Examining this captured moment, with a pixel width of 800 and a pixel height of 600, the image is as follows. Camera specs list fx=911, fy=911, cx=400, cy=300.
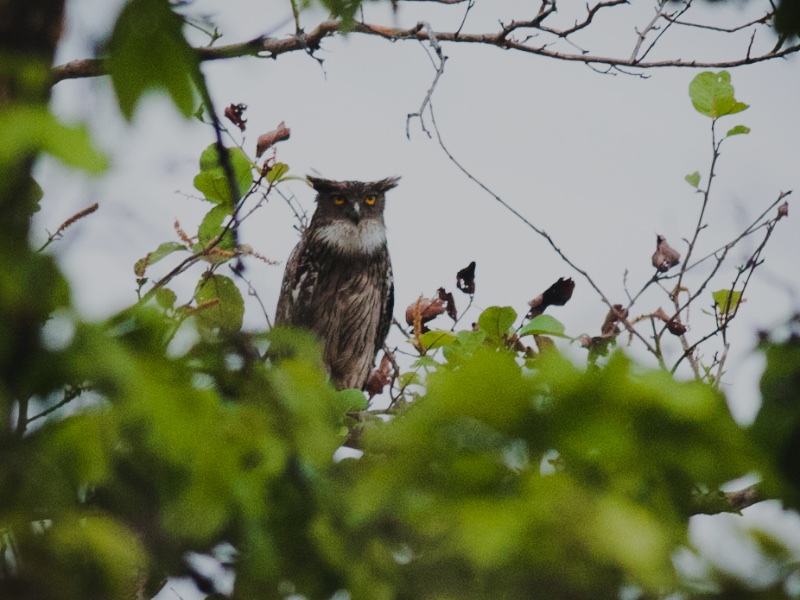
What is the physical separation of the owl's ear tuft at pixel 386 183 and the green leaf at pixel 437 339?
378 cm

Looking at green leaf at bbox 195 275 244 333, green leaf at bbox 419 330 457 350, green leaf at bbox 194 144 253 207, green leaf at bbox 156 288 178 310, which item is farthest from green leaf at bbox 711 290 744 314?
green leaf at bbox 156 288 178 310

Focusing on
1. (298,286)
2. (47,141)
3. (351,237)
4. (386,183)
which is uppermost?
(386,183)

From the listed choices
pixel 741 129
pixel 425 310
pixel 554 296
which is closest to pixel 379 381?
pixel 425 310

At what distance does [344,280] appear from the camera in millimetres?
6359

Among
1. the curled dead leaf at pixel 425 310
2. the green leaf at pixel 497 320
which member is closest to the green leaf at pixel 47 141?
the green leaf at pixel 497 320

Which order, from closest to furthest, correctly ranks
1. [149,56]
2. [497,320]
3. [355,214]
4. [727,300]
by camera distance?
1. [149,56]
2. [497,320]
3. [727,300]
4. [355,214]

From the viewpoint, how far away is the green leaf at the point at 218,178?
185 centimetres

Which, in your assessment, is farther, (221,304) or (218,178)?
(218,178)

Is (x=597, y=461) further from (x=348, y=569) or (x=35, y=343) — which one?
(x=35, y=343)

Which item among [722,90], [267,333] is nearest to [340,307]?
[722,90]

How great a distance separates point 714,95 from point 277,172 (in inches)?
59.6

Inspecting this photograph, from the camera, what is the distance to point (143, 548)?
73 cm

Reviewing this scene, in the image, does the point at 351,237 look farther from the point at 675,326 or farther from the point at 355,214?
the point at 675,326

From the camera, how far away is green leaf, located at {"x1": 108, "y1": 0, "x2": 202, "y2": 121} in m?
0.69
